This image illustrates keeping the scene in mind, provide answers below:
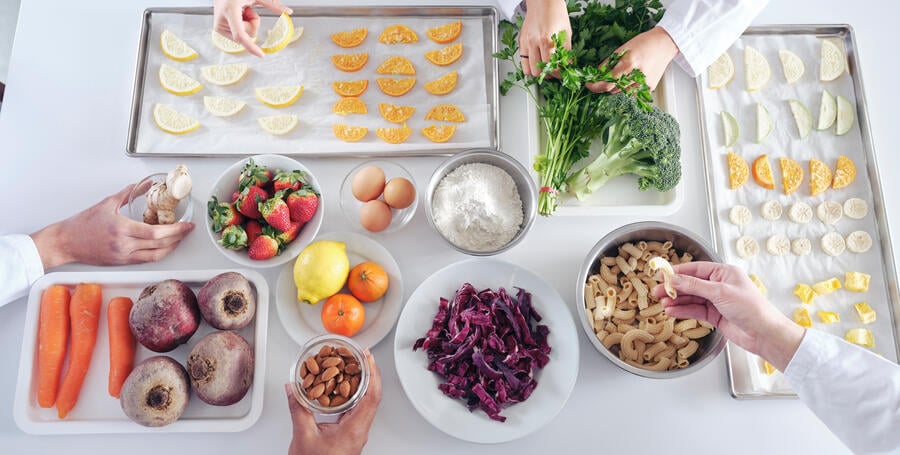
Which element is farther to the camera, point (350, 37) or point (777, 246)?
point (350, 37)

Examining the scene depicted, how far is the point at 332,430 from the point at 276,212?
0.47m

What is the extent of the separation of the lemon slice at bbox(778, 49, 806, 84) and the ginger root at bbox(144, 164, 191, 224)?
152cm

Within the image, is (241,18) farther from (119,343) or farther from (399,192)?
(119,343)

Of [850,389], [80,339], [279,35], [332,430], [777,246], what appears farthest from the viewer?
[279,35]

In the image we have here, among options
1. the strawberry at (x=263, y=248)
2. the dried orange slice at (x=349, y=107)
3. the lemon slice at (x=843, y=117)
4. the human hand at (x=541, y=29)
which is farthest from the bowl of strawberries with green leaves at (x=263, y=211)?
the lemon slice at (x=843, y=117)

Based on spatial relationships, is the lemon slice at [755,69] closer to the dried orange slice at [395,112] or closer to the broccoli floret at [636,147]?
the broccoli floret at [636,147]

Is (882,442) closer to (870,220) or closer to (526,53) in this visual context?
(870,220)

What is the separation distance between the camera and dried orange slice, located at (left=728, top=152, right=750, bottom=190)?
1.43 metres

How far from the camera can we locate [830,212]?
142 centimetres

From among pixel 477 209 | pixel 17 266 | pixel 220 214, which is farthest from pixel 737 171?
pixel 17 266

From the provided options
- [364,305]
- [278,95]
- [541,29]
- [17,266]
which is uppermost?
[541,29]

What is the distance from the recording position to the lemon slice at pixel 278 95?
1.48 meters

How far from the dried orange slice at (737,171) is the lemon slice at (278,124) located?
109 cm

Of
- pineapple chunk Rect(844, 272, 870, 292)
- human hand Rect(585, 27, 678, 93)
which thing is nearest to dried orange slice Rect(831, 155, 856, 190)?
pineapple chunk Rect(844, 272, 870, 292)
